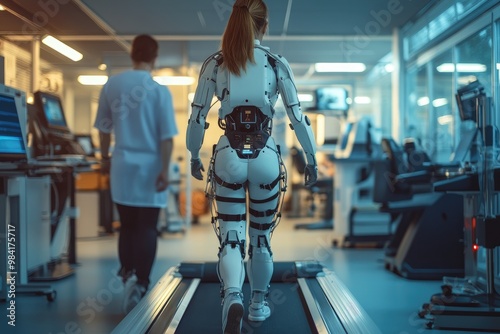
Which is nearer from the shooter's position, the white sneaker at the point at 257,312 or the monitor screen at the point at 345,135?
the white sneaker at the point at 257,312

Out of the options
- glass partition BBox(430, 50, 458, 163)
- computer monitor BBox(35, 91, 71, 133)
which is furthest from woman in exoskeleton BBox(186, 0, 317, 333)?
glass partition BBox(430, 50, 458, 163)

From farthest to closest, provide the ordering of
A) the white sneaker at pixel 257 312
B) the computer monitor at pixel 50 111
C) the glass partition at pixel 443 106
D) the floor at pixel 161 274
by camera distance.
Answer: the glass partition at pixel 443 106 → the computer monitor at pixel 50 111 → the floor at pixel 161 274 → the white sneaker at pixel 257 312

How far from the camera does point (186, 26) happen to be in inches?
272

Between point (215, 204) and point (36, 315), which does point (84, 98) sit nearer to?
point (36, 315)

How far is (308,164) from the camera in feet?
8.16

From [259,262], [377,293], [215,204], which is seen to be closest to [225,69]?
[215,204]

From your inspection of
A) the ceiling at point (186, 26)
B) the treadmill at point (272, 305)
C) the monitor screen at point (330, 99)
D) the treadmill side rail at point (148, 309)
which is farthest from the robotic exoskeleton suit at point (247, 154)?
the monitor screen at point (330, 99)

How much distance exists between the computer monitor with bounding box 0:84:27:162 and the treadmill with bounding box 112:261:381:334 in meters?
1.24

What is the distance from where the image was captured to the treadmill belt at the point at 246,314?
2.39 metres

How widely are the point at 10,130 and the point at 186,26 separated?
3908 millimetres

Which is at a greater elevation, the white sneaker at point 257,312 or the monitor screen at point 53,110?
the monitor screen at point 53,110

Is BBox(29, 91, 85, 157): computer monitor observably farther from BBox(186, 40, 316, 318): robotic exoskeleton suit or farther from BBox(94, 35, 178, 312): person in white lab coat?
BBox(186, 40, 316, 318): robotic exoskeleton suit

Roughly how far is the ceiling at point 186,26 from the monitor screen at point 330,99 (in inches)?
26.5

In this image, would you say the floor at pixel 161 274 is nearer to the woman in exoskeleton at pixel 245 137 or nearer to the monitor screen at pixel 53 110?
the woman in exoskeleton at pixel 245 137
